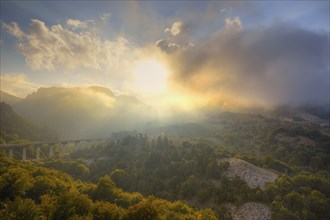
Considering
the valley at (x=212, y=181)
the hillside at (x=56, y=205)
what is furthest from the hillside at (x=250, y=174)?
the hillside at (x=56, y=205)

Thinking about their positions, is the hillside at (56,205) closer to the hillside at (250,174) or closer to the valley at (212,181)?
the valley at (212,181)

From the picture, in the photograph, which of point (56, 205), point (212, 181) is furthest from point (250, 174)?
point (56, 205)

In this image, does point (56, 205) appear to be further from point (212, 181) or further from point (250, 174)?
point (250, 174)

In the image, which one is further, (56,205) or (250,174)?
(250,174)

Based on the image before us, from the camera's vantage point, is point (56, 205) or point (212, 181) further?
point (212, 181)

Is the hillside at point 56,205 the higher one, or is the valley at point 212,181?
the hillside at point 56,205

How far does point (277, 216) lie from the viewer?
65.5 metres

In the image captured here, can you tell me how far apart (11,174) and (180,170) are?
64.0 m

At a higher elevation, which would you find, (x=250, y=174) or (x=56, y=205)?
(x=56, y=205)

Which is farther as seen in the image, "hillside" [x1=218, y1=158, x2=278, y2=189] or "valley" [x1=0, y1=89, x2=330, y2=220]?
"hillside" [x1=218, y1=158, x2=278, y2=189]

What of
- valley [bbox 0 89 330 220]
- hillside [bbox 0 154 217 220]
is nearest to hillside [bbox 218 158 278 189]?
valley [bbox 0 89 330 220]

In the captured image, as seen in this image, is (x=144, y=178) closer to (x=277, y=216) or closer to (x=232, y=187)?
(x=232, y=187)

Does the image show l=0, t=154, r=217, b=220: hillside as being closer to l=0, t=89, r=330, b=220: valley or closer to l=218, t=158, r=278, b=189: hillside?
l=0, t=89, r=330, b=220: valley

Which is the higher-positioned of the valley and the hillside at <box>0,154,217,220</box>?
the hillside at <box>0,154,217,220</box>
